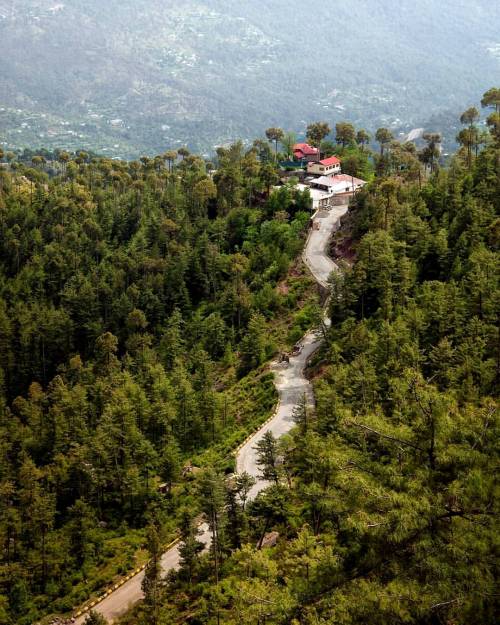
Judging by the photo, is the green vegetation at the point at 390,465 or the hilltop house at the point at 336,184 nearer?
the green vegetation at the point at 390,465

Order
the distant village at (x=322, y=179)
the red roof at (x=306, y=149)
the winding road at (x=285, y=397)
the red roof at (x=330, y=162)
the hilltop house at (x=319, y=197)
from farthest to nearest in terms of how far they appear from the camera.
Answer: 1. the red roof at (x=306, y=149)
2. the red roof at (x=330, y=162)
3. the distant village at (x=322, y=179)
4. the hilltop house at (x=319, y=197)
5. the winding road at (x=285, y=397)

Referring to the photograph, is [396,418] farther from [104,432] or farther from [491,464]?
[104,432]

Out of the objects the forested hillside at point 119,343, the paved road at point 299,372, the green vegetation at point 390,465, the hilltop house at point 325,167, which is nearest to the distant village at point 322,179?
the hilltop house at point 325,167

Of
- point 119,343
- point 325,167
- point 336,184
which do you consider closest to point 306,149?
point 325,167

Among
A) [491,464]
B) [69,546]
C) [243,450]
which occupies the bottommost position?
[69,546]

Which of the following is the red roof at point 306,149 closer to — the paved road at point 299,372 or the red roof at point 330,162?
the red roof at point 330,162

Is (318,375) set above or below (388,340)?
below

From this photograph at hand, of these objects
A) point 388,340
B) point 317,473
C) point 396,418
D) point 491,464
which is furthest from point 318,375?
point 491,464
